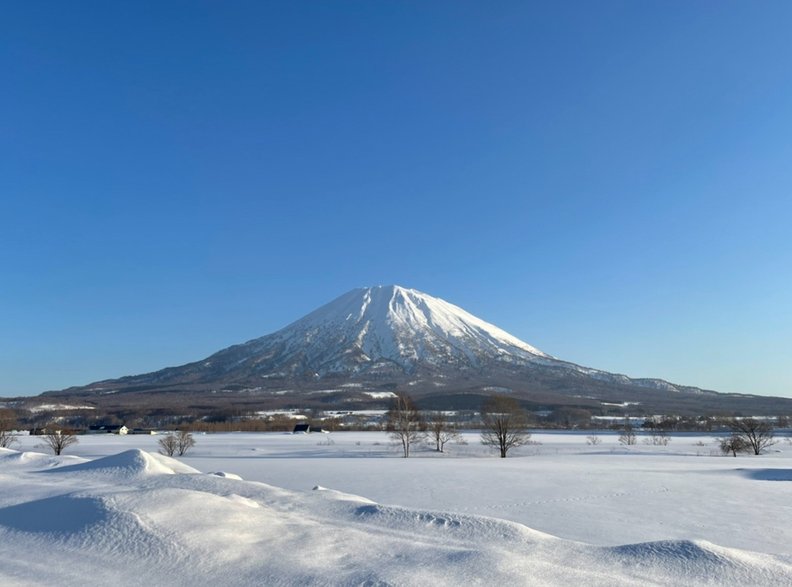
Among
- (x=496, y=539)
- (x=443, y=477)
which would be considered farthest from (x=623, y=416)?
(x=496, y=539)

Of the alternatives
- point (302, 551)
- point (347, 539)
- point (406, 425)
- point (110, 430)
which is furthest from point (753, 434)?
point (110, 430)

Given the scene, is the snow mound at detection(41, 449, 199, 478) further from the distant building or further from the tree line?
the distant building

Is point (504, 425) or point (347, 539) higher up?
point (504, 425)

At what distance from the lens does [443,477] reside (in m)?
31.8

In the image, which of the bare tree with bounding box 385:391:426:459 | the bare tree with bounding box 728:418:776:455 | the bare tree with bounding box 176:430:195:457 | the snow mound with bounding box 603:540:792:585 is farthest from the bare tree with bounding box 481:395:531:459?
the snow mound with bounding box 603:540:792:585

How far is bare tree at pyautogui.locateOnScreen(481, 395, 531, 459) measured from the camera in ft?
195

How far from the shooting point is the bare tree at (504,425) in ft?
195

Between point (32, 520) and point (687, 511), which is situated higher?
point (32, 520)

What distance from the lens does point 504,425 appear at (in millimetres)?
60281

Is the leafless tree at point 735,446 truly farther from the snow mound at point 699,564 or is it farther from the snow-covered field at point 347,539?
the snow mound at point 699,564

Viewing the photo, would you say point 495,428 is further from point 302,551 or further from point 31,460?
point 302,551

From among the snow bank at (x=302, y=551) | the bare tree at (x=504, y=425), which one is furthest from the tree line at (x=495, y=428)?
the snow bank at (x=302, y=551)

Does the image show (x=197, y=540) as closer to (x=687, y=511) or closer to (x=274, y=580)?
(x=274, y=580)

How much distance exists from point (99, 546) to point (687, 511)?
713 inches
